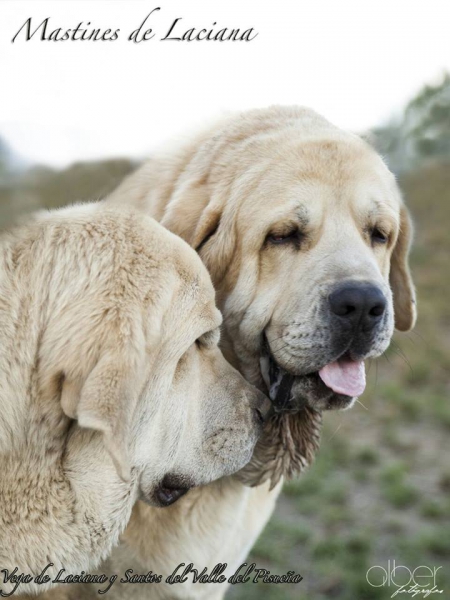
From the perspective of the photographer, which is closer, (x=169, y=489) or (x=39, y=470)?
(x=39, y=470)

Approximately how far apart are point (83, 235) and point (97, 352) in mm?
459

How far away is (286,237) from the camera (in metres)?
3.02

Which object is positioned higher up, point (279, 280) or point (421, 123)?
point (421, 123)

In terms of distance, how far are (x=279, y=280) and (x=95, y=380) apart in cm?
109

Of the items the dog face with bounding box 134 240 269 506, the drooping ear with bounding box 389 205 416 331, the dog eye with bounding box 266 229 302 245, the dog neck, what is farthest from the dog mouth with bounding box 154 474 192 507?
the drooping ear with bounding box 389 205 416 331

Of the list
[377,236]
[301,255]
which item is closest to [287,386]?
[301,255]

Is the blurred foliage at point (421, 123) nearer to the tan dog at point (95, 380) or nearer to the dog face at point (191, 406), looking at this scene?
the dog face at point (191, 406)

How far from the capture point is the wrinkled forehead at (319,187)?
9.79 feet

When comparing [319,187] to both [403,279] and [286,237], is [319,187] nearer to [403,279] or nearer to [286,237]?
[286,237]

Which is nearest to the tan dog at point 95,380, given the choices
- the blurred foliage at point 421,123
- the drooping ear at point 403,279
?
the drooping ear at point 403,279

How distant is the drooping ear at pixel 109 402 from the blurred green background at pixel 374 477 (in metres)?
0.70

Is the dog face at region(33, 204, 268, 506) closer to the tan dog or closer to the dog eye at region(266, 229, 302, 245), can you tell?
the tan dog

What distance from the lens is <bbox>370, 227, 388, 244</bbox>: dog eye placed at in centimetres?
314

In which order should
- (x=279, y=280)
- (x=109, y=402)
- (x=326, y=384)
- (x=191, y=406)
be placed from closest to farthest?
(x=109, y=402), (x=191, y=406), (x=326, y=384), (x=279, y=280)
